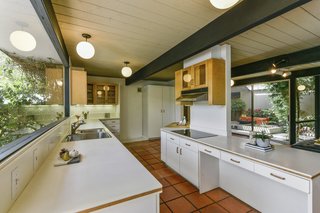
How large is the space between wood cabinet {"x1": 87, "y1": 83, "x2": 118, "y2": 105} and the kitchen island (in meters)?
3.06

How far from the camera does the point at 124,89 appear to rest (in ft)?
18.7

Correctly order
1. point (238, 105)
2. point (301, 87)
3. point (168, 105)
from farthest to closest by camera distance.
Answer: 1. point (238, 105)
2. point (168, 105)
3. point (301, 87)

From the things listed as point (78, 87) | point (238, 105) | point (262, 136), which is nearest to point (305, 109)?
point (238, 105)

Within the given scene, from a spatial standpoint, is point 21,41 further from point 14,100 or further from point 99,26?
point 99,26

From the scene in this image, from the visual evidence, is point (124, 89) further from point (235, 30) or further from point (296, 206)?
point (296, 206)

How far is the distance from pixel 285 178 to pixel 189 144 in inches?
50.0

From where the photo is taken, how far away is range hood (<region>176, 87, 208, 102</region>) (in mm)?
2436

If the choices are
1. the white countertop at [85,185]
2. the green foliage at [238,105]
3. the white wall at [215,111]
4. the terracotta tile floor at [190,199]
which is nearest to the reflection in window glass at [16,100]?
the white countertop at [85,185]

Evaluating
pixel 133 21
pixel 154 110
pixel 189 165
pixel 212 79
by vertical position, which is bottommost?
pixel 189 165

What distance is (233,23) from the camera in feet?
5.14

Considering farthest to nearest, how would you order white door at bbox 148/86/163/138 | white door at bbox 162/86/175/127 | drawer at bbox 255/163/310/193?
white door at bbox 162/86/175/127
white door at bbox 148/86/163/138
drawer at bbox 255/163/310/193

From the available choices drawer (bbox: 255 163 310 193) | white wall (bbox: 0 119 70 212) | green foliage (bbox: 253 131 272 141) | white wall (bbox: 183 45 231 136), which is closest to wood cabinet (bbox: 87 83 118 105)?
white wall (bbox: 183 45 231 136)

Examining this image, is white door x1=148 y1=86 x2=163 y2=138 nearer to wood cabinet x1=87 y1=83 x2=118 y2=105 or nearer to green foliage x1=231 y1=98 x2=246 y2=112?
wood cabinet x1=87 y1=83 x2=118 y2=105

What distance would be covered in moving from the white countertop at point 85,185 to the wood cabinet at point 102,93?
376cm
